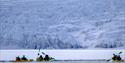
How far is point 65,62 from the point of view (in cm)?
247

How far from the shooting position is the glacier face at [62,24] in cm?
250

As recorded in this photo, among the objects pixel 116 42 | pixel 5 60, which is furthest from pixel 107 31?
pixel 5 60

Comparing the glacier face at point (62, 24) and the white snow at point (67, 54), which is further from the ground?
the glacier face at point (62, 24)

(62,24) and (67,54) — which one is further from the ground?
(62,24)

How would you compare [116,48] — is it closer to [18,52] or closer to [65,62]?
[65,62]

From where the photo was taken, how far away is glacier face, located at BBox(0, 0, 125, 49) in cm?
250

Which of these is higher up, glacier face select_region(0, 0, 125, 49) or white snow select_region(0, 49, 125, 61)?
glacier face select_region(0, 0, 125, 49)

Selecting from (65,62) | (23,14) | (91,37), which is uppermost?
(23,14)

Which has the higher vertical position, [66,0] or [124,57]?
[66,0]

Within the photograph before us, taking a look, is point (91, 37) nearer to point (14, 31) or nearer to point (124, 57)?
point (124, 57)

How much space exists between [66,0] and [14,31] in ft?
1.61

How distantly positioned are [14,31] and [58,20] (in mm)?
369

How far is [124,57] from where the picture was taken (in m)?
2.48

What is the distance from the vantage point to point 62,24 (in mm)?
2518
